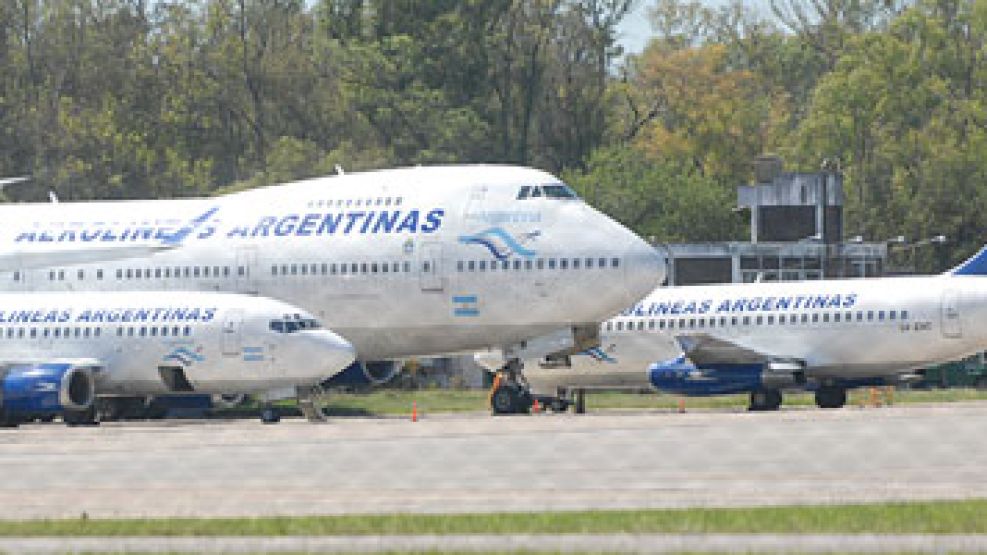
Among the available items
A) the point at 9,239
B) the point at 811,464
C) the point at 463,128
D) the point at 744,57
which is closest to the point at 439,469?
the point at 811,464

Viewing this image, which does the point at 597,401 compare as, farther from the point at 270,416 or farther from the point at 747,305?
the point at 270,416

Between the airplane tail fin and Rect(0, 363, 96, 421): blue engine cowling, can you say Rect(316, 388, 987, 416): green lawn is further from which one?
Rect(0, 363, 96, 421): blue engine cowling

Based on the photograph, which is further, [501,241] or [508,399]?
[508,399]

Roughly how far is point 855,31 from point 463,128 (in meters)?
27.3

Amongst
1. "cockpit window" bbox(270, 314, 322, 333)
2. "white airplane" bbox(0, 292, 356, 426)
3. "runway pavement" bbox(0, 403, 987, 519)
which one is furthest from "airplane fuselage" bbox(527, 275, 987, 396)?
"runway pavement" bbox(0, 403, 987, 519)

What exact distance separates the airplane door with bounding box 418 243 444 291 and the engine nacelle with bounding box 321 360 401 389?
172 inches

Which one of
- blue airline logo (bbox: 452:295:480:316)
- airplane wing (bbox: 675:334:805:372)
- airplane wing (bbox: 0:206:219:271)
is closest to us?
airplane wing (bbox: 0:206:219:271)

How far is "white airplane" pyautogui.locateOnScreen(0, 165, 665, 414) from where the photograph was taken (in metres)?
50.3

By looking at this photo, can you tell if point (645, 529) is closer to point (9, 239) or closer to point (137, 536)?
point (137, 536)

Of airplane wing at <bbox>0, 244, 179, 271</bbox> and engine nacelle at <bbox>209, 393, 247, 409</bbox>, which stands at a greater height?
airplane wing at <bbox>0, 244, 179, 271</bbox>

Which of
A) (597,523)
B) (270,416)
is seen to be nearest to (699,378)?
(270,416)

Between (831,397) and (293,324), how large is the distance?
53.5 feet

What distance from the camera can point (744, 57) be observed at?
135250mm

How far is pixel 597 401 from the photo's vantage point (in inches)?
2532
